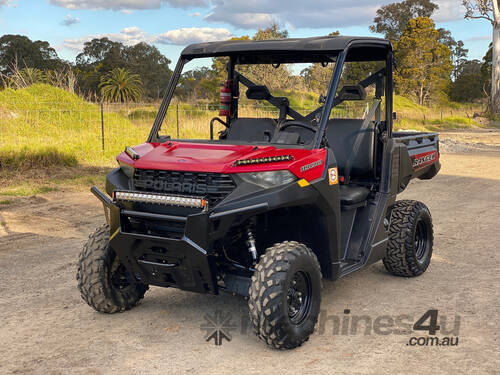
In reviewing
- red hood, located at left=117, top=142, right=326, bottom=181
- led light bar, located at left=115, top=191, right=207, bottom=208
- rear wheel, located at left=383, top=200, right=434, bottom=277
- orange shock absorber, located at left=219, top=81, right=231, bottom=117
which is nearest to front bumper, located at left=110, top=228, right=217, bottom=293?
led light bar, located at left=115, top=191, right=207, bottom=208

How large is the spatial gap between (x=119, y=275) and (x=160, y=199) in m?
1.07

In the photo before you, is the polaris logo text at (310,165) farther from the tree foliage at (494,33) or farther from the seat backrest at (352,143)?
the tree foliage at (494,33)

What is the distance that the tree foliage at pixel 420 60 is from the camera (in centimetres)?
5003

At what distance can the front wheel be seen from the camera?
4.05 m

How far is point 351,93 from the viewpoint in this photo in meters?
5.05

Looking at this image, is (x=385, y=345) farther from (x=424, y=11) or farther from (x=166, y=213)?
(x=424, y=11)

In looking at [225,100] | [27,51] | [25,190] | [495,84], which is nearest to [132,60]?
[27,51]

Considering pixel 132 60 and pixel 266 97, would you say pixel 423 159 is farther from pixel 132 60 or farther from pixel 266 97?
pixel 132 60

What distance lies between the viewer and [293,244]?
14.0ft

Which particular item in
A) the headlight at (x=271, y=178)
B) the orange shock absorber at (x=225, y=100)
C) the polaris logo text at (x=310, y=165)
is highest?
the orange shock absorber at (x=225, y=100)

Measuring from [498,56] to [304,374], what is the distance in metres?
41.2

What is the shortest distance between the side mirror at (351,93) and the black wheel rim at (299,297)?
1511 mm

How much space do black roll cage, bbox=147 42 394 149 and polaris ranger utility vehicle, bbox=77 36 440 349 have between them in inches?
0.4

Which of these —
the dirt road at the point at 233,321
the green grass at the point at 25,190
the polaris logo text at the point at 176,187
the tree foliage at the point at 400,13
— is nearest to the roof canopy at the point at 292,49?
the polaris logo text at the point at 176,187
